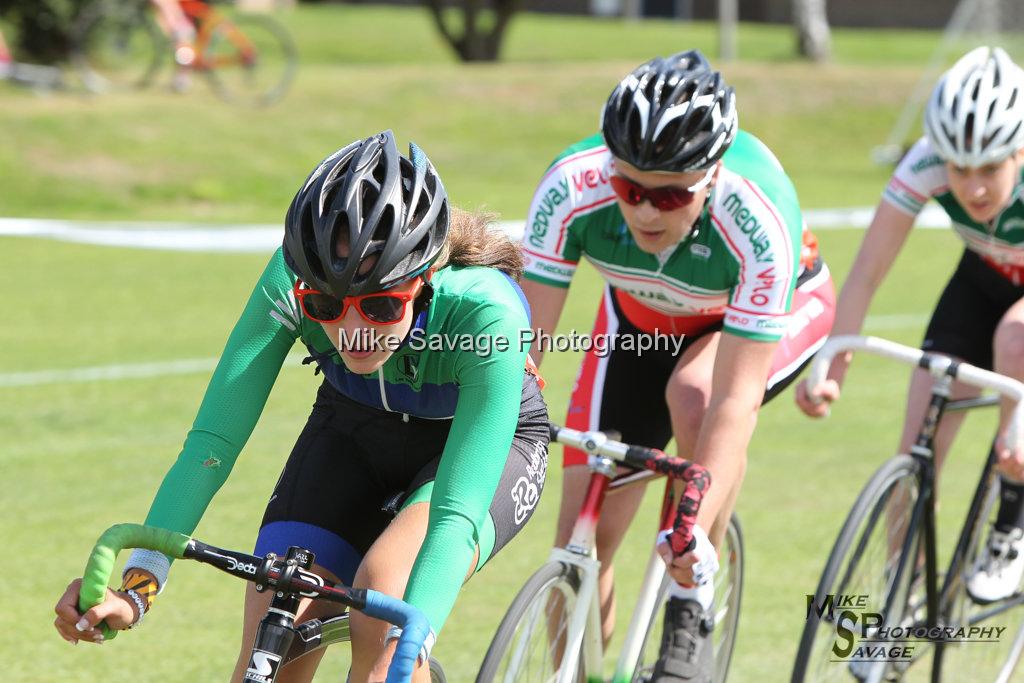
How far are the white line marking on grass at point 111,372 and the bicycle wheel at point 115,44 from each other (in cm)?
1113

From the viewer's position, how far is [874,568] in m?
4.54

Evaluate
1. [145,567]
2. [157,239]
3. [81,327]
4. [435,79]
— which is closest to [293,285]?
[145,567]

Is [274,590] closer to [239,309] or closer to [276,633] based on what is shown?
[276,633]

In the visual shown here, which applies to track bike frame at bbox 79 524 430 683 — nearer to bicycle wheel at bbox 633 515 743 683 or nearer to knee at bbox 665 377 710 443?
knee at bbox 665 377 710 443

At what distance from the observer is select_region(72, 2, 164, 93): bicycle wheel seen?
19938 mm

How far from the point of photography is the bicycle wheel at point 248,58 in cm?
1967

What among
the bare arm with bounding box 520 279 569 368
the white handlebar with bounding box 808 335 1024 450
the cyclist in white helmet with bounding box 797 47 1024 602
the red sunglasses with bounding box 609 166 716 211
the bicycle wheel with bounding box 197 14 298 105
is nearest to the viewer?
the red sunglasses with bounding box 609 166 716 211

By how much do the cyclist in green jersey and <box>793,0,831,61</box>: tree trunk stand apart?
29.0 metres

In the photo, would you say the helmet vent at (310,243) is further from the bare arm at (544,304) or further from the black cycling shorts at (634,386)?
the black cycling shorts at (634,386)

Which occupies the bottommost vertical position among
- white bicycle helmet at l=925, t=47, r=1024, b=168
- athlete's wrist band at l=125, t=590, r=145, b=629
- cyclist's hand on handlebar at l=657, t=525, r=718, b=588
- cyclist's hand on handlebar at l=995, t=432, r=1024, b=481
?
athlete's wrist band at l=125, t=590, r=145, b=629

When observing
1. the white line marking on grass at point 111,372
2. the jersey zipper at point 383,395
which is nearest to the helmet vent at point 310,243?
the jersey zipper at point 383,395

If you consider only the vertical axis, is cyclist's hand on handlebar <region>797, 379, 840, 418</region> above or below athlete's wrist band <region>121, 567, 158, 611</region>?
above

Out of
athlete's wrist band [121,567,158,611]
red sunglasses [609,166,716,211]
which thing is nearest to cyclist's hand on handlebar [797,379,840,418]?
red sunglasses [609,166,716,211]

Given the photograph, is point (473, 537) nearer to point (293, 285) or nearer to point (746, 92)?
point (293, 285)
